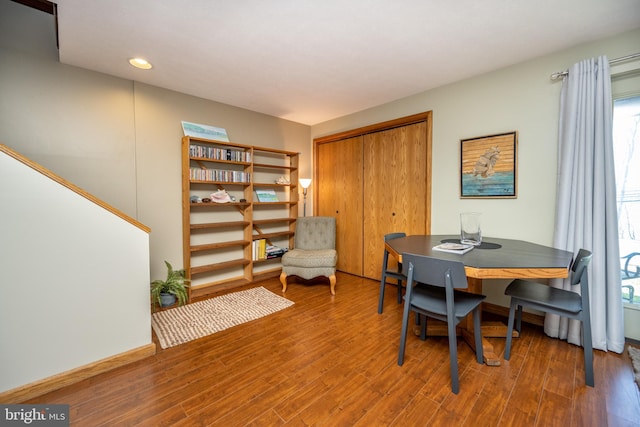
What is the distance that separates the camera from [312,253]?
3.50 m

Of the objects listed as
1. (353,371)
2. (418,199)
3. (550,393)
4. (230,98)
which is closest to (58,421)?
(353,371)

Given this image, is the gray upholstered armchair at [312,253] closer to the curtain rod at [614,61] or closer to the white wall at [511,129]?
the white wall at [511,129]

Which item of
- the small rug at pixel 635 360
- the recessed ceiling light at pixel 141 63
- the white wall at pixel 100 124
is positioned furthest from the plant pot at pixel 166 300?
the small rug at pixel 635 360

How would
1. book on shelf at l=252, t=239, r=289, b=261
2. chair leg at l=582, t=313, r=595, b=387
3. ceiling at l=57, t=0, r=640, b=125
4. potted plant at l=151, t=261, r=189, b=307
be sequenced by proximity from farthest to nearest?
book on shelf at l=252, t=239, r=289, b=261 < potted plant at l=151, t=261, r=189, b=307 < ceiling at l=57, t=0, r=640, b=125 < chair leg at l=582, t=313, r=595, b=387

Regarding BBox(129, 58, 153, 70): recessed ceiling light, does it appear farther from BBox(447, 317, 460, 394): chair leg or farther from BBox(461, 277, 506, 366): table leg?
BBox(461, 277, 506, 366): table leg

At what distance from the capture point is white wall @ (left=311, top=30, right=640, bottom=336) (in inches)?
90.0

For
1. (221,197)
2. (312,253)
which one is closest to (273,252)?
(312,253)

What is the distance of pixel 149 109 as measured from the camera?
294 cm

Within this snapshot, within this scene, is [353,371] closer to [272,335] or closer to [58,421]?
[272,335]

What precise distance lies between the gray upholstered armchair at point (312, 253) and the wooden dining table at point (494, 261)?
3.70 feet

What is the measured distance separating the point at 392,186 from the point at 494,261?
1950 mm

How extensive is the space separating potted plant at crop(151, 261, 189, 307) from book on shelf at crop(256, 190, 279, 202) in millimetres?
1489

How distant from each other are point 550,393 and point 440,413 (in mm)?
747

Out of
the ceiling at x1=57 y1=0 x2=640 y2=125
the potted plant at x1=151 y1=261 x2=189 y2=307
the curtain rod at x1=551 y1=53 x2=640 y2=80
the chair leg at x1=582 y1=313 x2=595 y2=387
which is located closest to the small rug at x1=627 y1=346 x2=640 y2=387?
the chair leg at x1=582 y1=313 x2=595 y2=387
